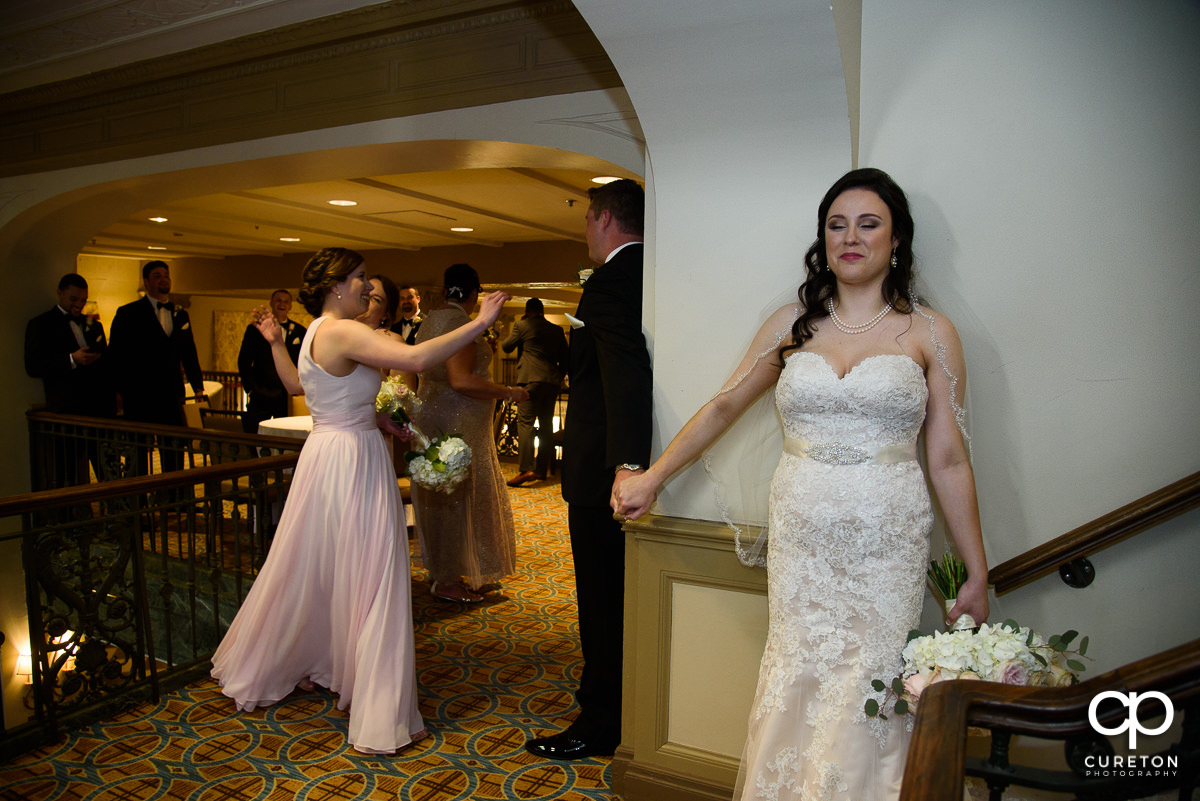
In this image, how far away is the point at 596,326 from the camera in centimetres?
288

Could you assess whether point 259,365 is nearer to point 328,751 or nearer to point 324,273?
point 324,273

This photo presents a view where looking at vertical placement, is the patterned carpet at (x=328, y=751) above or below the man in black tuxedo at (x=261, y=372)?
below

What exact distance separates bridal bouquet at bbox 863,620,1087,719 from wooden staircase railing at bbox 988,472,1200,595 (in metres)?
0.37

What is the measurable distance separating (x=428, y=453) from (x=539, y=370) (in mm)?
5415

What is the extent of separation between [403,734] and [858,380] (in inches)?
86.7

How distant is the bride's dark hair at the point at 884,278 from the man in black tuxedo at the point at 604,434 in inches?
25.0

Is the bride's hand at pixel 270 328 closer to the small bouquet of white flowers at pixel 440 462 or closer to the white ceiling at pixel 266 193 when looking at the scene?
the small bouquet of white flowers at pixel 440 462

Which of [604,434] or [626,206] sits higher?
[626,206]

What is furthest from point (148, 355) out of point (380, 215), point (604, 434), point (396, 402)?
point (604, 434)

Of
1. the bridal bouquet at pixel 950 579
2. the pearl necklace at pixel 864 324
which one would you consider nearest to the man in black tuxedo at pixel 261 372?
the pearl necklace at pixel 864 324

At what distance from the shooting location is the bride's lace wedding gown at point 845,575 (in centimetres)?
211

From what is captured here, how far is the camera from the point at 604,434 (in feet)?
9.78

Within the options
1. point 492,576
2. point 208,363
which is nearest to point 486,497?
point 492,576

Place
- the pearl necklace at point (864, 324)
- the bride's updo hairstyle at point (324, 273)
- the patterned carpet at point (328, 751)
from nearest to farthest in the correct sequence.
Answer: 1. the pearl necklace at point (864, 324)
2. the patterned carpet at point (328, 751)
3. the bride's updo hairstyle at point (324, 273)
